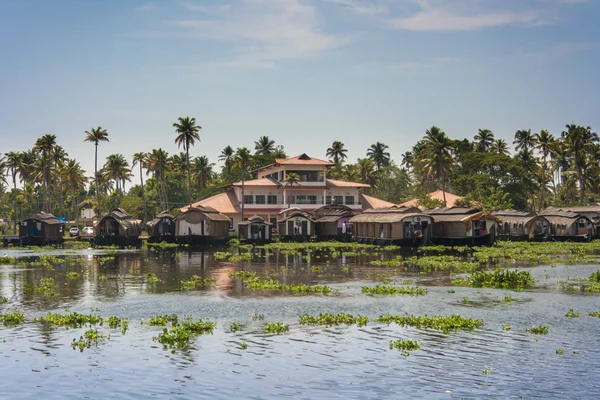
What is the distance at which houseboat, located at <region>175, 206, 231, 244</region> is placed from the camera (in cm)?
8138

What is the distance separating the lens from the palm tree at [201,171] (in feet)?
425

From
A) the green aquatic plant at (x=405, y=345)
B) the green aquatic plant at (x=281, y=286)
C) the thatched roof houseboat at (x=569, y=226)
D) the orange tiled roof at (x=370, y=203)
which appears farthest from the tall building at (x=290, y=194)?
the green aquatic plant at (x=405, y=345)

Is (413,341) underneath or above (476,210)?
underneath

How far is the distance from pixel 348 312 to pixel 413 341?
6.55 meters

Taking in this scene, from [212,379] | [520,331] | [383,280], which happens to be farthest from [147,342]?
[383,280]

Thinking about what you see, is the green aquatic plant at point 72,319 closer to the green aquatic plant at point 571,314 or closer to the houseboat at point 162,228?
the green aquatic plant at point 571,314

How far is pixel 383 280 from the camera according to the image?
40719 millimetres

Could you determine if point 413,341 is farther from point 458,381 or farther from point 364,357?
point 458,381

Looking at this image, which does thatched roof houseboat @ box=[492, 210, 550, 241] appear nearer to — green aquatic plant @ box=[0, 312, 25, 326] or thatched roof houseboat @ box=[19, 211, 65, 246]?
thatched roof houseboat @ box=[19, 211, 65, 246]

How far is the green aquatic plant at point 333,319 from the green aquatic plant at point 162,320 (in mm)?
4973

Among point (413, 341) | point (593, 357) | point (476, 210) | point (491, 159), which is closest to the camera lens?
point (593, 357)

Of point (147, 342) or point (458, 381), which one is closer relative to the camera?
point (458, 381)

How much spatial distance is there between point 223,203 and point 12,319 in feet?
243

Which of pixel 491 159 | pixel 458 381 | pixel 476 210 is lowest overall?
pixel 458 381
